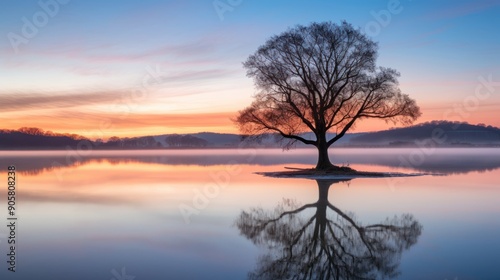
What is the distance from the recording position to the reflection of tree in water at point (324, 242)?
10.4 metres

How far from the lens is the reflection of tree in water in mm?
10445

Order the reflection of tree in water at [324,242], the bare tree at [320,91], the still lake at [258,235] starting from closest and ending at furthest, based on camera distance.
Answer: the reflection of tree in water at [324,242]
the still lake at [258,235]
the bare tree at [320,91]

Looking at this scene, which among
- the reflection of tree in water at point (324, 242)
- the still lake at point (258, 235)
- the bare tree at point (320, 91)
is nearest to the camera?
the reflection of tree in water at point (324, 242)

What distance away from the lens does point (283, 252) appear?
12.2m

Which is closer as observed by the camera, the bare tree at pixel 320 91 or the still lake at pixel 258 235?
the still lake at pixel 258 235

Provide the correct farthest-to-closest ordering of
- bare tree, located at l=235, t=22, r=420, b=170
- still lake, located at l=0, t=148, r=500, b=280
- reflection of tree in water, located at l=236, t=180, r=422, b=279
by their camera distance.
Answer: bare tree, located at l=235, t=22, r=420, b=170 < still lake, located at l=0, t=148, r=500, b=280 < reflection of tree in water, located at l=236, t=180, r=422, b=279

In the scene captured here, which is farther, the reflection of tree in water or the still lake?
the still lake

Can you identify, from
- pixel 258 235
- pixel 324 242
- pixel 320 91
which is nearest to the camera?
pixel 324 242

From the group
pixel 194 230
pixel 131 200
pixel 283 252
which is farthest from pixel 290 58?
pixel 283 252

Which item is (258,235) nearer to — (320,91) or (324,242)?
(324,242)

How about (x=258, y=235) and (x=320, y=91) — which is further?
(x=320, y=91)

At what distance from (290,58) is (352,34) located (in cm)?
552

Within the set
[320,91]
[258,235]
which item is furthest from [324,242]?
[320,91]

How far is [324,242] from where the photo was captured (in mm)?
13320
